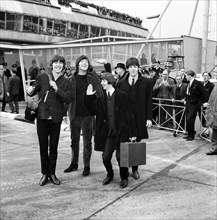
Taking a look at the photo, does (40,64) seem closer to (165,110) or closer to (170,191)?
(165,110)

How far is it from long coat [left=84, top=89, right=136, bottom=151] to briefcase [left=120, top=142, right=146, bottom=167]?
0.19 meters

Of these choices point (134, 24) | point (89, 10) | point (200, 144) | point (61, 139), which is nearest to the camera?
point (200, 144)

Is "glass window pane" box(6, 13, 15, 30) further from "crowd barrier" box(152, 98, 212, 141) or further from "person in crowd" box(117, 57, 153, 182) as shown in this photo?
"person in crowd" box(117, 57, 153, 182)

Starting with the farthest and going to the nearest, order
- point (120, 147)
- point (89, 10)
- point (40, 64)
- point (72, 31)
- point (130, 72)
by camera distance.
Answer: point (89, 10) < point (72, 31) < point (40, 64) < point (130, 72) < point (120, 147)

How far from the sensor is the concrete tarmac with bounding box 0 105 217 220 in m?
4.01

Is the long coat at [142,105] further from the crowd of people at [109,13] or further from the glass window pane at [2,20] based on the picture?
the crowd of people at [109,13]

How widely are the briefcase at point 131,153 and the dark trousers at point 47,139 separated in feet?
3.23

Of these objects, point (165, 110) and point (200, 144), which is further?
point (165, 110)

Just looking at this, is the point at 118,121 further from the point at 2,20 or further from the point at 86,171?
the point at 2,20

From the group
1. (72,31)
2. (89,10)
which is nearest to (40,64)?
(72,31)

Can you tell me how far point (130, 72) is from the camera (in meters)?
5.05

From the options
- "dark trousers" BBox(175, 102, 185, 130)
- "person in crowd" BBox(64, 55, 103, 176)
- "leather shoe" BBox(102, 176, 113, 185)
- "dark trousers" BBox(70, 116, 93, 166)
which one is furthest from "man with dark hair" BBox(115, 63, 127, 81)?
"dark trousers" BBox(175, 102, 185, 130)

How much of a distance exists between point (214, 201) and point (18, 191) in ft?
8.44

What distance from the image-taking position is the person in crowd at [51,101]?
482cm
